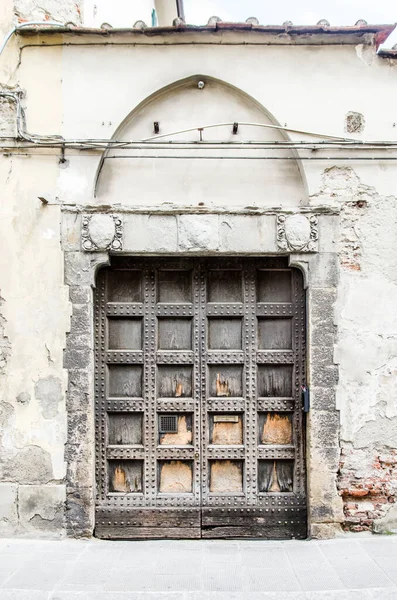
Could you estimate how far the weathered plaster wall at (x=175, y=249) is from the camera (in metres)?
4.31

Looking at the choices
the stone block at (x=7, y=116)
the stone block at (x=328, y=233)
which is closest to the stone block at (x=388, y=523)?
the stone block at (x=328, y=233)

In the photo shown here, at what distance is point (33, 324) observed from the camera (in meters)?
4.36

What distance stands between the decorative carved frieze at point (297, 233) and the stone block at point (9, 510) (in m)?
3.11

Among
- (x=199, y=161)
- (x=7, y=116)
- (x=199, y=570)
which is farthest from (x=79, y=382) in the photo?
(x=7, y=116)

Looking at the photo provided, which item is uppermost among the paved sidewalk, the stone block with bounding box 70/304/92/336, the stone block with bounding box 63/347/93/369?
the stone block with bounding box 70/304/92/336

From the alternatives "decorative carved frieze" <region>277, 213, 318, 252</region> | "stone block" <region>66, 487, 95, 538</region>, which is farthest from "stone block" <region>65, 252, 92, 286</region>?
"stone block" <region>66, 487, 95, 538</region>

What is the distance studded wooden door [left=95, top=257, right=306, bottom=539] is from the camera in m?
4.41

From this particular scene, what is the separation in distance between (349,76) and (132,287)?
268 cm

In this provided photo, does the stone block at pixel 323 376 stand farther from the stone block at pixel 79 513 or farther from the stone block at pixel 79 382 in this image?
the stone block at pixel 79 513

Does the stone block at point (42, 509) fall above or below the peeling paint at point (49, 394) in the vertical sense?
below

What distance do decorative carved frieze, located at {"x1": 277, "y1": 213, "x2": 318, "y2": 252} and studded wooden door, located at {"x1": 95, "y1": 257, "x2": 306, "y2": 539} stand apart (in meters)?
0.23

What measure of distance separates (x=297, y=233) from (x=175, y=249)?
1.07 metres

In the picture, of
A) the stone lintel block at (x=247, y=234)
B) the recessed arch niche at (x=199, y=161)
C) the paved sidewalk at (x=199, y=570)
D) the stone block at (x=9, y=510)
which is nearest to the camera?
the paved sidewalk at (x=199, y=570)

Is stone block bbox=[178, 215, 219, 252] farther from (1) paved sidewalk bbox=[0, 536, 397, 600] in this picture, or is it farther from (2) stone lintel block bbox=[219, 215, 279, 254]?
(1) paved sidewalk bbox=[0, 536, 397, 600]
